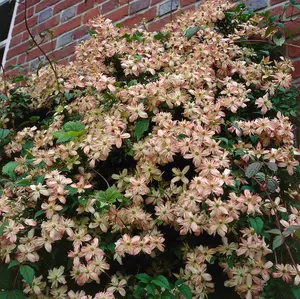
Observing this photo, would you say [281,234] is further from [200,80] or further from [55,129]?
[55,129]

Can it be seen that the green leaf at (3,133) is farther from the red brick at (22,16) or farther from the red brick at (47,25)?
the red brick at (22,16)

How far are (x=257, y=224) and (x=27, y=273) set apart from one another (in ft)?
2.15

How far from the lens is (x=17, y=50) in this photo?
299 centimetres

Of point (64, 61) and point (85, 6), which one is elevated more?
point (85, 6)

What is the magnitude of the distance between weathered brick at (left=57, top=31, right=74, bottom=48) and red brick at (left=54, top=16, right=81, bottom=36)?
0.04 metres

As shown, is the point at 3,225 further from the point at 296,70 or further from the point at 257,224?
the point at 296,70

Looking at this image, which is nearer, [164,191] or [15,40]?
[164,191]

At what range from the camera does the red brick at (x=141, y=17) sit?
2.34 metres

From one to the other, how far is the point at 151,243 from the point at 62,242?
0.30 metres

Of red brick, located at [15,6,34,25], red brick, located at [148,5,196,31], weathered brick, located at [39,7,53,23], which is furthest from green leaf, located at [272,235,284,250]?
red brick, located at [15,6,34,25]

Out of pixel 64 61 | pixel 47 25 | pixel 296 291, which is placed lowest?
pixel 296 291

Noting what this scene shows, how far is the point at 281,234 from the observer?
1.19 meters

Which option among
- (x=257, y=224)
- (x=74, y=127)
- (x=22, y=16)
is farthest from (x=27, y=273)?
(x=22, y=16)

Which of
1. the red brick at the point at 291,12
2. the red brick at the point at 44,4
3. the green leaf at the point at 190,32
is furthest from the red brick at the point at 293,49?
the red brick at the point at 44,4
